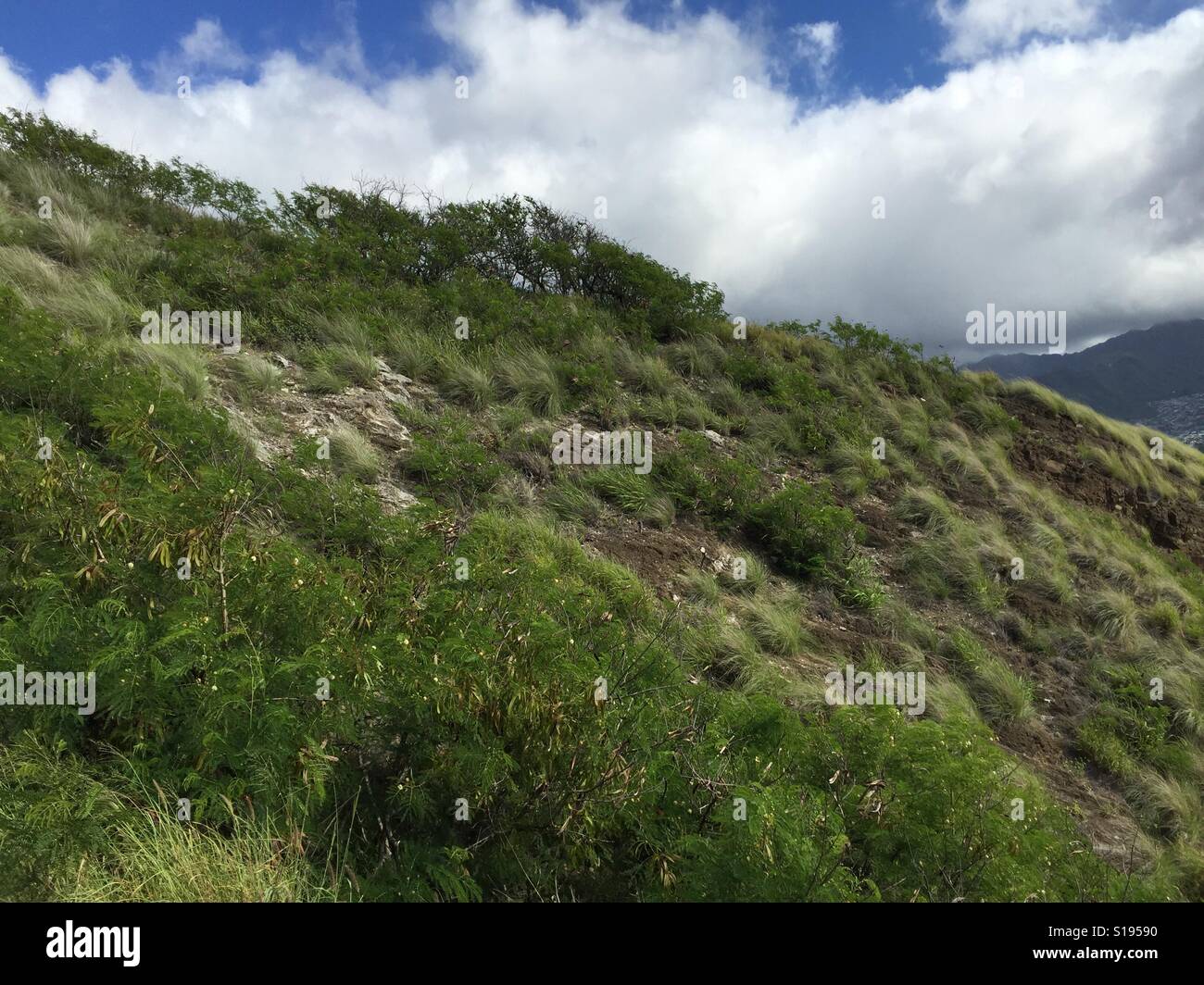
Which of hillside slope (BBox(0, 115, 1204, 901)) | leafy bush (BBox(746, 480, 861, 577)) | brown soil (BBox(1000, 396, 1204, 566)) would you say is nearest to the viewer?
hillside slope (BBox(0, 115, 1204, 901))

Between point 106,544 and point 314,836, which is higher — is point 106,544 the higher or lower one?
the higher one

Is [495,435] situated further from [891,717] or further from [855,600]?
[891,717]

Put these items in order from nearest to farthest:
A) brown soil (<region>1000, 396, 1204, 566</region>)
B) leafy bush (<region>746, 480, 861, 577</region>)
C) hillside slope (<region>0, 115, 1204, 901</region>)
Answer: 1. hillside slope (<region>0, 115, 1204, 901</region>)
2. leafy bush (<region>746, 480, 861, 577</region>)
3. brown soil (<region>1000, 396, 1204, 566</region>)

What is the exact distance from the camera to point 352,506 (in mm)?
5383

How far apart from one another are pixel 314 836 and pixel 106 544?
1.57m

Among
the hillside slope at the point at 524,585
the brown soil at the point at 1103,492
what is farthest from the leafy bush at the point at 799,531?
the brown soil at the point at 1103,492

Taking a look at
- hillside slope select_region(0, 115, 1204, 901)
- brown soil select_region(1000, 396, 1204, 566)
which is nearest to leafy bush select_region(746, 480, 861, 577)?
hillside slope select_region(0, 115, 1204, 901)

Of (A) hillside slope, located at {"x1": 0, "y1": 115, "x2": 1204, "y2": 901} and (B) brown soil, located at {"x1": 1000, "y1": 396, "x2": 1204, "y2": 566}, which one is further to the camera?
Answer: (B) brown soil, located at {"x1": 1000, "y1": 396, "x2": 1204, "y2": 566}

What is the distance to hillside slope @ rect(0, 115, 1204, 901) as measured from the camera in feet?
8.42

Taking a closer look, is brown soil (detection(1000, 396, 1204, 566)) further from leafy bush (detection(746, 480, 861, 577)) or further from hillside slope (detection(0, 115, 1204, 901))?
leafy bush (detection(746, 480, 861, 577))

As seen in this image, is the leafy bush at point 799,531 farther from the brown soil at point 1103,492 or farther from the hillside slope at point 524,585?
the brown soil at point 1103,492

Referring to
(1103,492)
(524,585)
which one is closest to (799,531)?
(524,585)

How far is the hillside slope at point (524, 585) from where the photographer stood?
8.42ft
